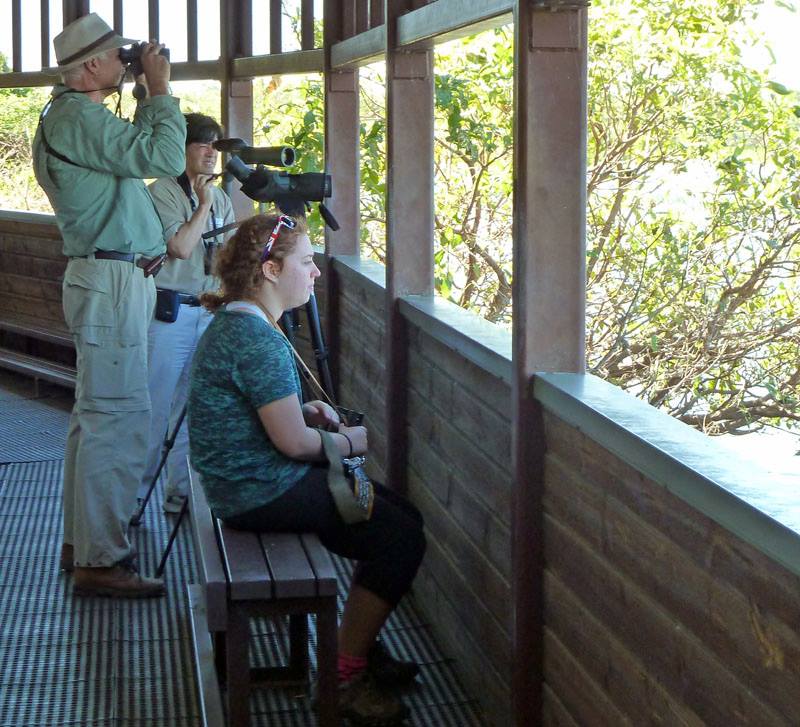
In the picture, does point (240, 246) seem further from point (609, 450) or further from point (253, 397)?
point (609, 450)

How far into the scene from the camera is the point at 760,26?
517 centimetres

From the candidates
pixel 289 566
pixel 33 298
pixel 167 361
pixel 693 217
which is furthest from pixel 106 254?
pixel 33 298

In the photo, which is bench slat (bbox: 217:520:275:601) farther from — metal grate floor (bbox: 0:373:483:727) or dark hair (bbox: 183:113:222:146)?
dark hair (bbox: 183:113:222:146)

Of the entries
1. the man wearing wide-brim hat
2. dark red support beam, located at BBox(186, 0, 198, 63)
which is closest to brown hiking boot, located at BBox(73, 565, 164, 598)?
the man wearing wide-brim hat

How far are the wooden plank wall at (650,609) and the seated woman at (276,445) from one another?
475mm

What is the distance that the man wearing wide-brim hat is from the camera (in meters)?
3.62

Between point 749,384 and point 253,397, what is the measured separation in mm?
2791

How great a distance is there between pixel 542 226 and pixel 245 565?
91 cm

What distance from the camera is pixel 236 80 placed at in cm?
587

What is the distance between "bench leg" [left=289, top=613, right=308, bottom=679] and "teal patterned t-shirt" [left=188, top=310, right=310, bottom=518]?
0.44m

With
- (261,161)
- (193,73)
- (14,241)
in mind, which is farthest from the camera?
(14,241)

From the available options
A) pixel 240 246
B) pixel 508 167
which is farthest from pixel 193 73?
pixel 240 246

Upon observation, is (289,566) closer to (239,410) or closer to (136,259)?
(239,410)

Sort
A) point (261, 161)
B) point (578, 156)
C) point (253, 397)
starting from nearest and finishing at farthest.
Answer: point (578, 156) < point (253, 397) < point (261, 161)
